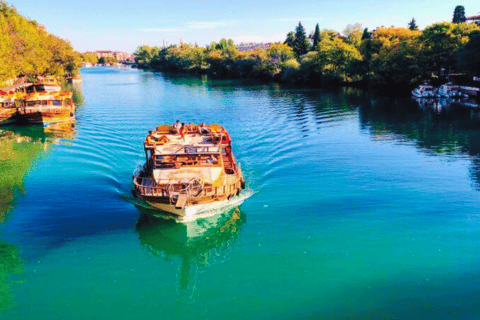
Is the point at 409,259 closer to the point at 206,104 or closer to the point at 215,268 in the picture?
the point at 215,268

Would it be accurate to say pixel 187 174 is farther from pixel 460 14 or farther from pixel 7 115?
pixel 460 14

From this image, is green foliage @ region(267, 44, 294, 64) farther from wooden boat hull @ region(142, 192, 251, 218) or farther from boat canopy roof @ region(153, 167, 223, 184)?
wooden boat hull @ region(142, 192, 251, 218)

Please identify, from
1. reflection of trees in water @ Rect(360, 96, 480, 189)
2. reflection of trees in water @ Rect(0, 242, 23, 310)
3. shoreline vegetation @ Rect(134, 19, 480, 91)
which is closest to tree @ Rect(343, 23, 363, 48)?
shoreline vegetation @ Rect(134, 19, 480, 91)

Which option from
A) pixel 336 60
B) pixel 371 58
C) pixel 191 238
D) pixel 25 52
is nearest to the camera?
pixel 191 238

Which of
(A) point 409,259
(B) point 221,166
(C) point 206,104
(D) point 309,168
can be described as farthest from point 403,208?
(C) point 206,104

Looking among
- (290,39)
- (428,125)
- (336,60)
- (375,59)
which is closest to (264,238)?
(428,125)
